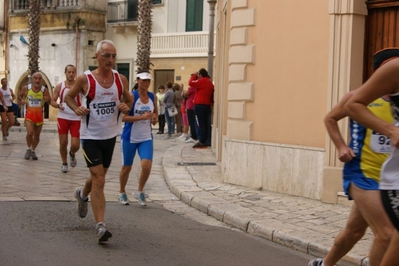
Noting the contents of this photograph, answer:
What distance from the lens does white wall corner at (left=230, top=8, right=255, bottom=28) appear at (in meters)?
11.9

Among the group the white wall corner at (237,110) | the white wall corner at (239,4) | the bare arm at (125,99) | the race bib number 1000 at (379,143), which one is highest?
the white wall corner at (239,4)

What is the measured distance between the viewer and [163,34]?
121 ft

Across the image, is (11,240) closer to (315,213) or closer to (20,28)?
(315,213)

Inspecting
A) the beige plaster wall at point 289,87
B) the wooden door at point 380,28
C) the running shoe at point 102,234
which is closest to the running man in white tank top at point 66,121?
the beige plaster wall at point 289,87

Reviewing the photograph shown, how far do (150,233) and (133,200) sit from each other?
256 cm

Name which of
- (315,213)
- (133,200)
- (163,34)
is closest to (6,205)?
(133,200)

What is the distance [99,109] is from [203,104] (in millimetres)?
11709

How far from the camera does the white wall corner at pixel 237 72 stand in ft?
39.2

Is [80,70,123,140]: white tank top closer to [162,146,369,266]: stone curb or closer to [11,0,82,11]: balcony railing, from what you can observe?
[162,146,369,266]: stone curb

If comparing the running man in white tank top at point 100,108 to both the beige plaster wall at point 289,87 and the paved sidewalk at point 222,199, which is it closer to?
the paved sidewalk at point 222,199

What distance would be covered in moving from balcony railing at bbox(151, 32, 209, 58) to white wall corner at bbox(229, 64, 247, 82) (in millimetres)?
22820

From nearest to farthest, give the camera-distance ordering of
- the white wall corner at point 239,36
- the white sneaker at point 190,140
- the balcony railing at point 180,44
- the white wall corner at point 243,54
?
the white wall corner at point 243,54
the white wall corner at point 239,36
the white sneaker at point 190,140
the balcony railing at point 180,44

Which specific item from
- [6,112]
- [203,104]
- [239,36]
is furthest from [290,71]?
[6,112]

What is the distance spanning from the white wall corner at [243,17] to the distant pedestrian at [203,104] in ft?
23.5
